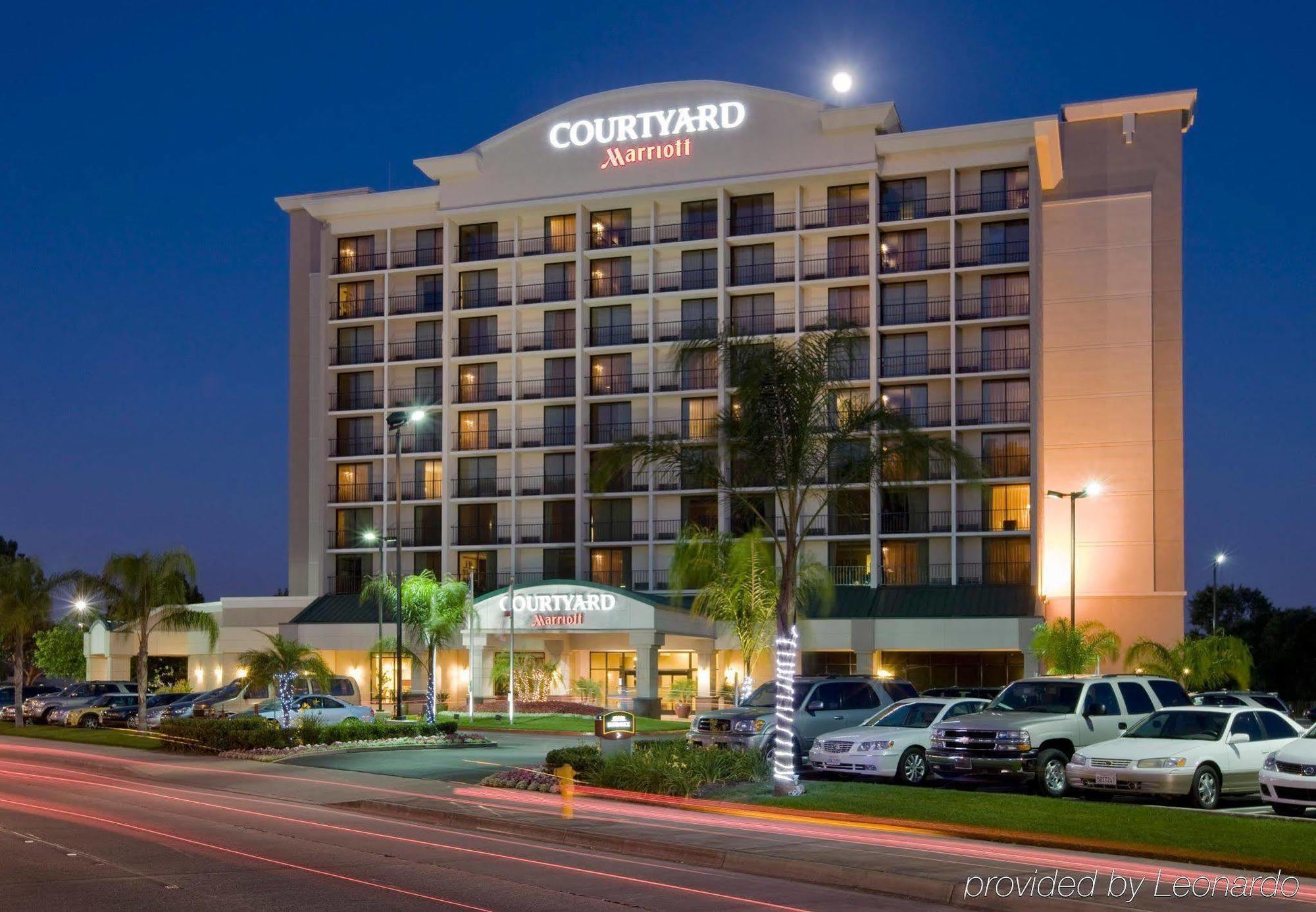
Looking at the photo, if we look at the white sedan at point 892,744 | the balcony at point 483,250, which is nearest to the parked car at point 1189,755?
the white sedan at point 892,744

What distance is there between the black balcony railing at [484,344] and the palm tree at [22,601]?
93.1 ft

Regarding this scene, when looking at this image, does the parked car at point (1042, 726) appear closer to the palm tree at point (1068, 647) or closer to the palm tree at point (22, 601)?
the palm tree at point (1068, 647)

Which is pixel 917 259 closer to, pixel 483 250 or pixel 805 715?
pixel 483 250

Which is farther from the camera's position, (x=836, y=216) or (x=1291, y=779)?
(x=836, y=216)

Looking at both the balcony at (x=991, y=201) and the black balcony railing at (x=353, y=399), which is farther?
the black balcony railing at (x=353, y=399)

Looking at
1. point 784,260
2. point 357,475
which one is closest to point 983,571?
point 784,260

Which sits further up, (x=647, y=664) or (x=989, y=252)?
(x=989, y=252)

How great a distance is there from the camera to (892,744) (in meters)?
26.0

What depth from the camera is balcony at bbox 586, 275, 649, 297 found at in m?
74.4

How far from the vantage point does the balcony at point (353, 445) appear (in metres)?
78.2

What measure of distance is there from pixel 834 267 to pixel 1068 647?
25.5 metres

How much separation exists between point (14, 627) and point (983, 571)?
42050 millimetres

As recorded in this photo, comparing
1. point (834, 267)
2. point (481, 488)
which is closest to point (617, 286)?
point (834, 267)

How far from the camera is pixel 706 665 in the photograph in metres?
68.4
